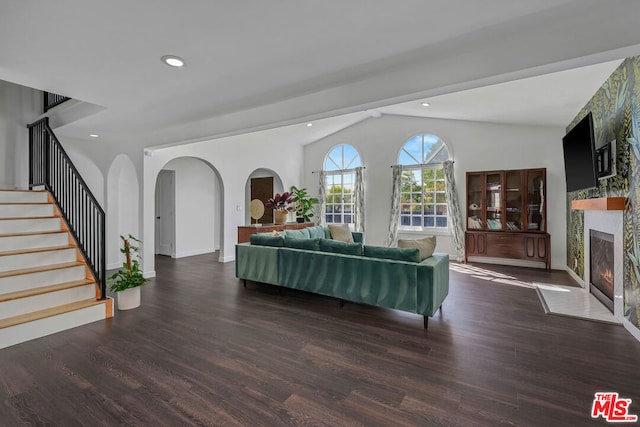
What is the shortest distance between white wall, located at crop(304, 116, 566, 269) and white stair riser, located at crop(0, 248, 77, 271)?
5928 mm

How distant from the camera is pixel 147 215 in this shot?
5.16 meters

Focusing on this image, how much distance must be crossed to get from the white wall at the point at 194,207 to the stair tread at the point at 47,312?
3763 millimetres

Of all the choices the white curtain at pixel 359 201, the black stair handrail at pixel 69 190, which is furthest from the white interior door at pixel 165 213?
the white curtain at pixel 359 201

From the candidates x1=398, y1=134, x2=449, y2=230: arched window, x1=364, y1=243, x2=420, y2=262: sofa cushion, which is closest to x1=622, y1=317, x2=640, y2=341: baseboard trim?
x1=364, y1=243, x2=420, y2=262: sofa cushion

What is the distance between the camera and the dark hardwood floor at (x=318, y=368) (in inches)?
72.7

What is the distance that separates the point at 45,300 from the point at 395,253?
377 cm

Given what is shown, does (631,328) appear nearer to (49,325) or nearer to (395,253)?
(395,253)

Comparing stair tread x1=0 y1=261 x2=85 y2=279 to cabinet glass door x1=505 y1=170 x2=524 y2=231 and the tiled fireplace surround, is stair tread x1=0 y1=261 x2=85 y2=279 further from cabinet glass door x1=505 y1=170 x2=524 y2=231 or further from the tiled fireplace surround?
cabinet glass door x1=505 y1=170 x2=524 y2=231

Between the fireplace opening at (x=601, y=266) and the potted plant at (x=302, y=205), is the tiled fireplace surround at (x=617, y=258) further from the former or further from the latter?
the potted plant at (x=302, y=205)

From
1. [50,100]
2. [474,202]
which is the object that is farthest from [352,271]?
[50,100]

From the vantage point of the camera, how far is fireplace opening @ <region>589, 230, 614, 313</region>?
140 inches

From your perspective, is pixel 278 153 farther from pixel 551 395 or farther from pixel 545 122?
pixel 551 395

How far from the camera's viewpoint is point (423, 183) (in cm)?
714

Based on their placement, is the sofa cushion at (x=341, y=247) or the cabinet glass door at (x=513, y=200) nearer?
the sofa cushion at (x=341, y=247)
